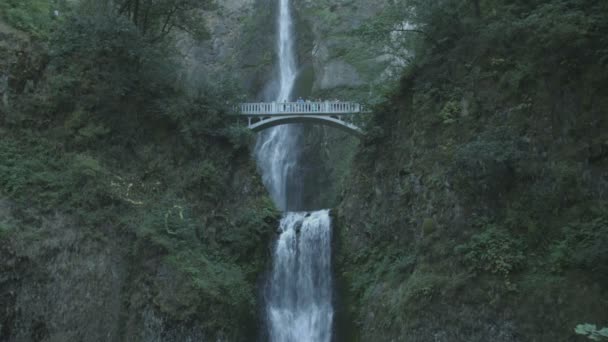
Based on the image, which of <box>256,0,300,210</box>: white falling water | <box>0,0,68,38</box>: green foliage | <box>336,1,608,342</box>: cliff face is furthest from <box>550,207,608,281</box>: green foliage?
<box>0,0,68,38</box>: green foliage

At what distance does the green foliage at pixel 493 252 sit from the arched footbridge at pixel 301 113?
1051cm

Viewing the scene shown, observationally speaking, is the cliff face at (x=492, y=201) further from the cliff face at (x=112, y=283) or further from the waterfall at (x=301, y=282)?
the cliff face at (x=112, y=283)

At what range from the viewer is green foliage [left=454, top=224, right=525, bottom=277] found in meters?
13.5

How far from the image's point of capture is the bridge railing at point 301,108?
80.2 feet

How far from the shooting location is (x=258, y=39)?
38250mm

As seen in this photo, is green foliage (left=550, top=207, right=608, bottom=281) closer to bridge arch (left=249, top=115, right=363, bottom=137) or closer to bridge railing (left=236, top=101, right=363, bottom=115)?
bridge arch (left=249, top=115, right=363, bottom=137)

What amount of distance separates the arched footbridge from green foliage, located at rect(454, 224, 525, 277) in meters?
10.5

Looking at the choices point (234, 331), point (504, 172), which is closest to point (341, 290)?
point (234, 331)

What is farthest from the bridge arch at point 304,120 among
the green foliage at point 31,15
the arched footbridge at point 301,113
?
the green foliage at point 31,15

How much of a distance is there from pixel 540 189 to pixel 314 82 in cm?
2236

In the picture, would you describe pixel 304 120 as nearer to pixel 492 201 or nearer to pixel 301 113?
pixel 301 113

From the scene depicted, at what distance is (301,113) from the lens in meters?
24.8

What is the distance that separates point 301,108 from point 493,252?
13446mm

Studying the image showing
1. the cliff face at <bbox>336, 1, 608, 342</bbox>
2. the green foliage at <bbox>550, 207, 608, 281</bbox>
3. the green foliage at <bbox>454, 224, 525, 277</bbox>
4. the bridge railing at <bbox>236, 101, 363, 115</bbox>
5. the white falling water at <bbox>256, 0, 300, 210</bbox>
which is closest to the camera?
the green foliage at <bbox>550, 207, 608, 281</bbox>
